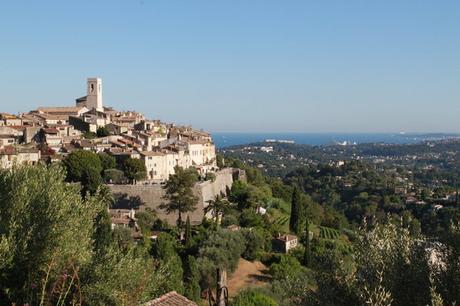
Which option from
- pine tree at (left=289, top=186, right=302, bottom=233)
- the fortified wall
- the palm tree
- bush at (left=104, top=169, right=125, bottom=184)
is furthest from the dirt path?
bush at (left=104, top=169, right=125, bottom=184)

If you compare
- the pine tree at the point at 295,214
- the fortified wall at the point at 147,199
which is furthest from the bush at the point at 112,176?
the pine tree at the point at 295,214

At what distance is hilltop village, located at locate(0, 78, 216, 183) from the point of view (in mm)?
44781

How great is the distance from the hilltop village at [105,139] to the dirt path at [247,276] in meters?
12.9

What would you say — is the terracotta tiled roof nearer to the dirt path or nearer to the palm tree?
the dirt path

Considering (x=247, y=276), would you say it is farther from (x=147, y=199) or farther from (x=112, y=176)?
(x=112, y=176)

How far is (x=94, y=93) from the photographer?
241 ft

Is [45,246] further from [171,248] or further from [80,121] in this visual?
[80,121]

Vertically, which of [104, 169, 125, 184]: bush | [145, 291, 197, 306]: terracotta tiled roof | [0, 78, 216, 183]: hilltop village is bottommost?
[104, 169, 125, 184]: bush

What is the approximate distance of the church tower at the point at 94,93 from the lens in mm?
73250

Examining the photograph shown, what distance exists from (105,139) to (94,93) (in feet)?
80.6

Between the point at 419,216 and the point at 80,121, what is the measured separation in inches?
1826

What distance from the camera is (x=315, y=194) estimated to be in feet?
325

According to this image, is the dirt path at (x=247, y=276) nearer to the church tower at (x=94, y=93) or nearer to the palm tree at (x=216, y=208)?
Answer: the palm tree at (x=216, y=208)

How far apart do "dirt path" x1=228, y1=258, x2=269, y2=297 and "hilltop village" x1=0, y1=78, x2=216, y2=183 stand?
42.2 ft
